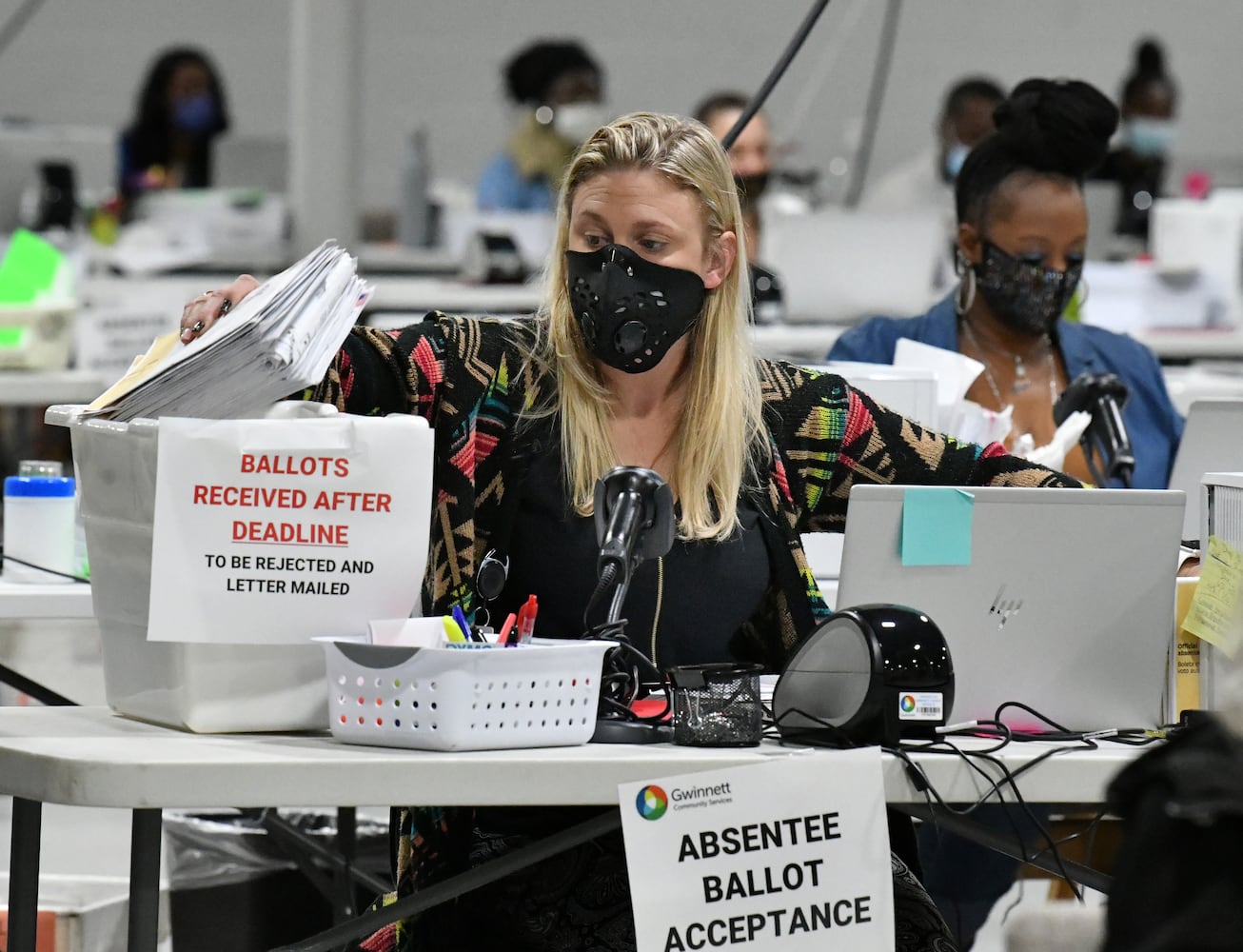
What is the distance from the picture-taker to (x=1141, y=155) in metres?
7.23

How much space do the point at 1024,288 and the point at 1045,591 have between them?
4.63 ft

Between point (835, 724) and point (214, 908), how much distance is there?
3.85 ft

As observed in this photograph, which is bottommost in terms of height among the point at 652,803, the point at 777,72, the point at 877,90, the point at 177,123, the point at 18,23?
the point at 652,803

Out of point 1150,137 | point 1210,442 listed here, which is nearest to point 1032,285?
point 1210,442

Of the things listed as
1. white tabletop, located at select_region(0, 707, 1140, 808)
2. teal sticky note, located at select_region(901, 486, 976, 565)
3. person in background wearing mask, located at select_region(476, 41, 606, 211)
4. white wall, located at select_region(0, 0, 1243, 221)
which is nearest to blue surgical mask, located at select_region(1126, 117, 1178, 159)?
white wall, located at select_region(0, 0, 1243, 221)

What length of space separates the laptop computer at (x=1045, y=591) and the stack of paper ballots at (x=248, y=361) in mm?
532

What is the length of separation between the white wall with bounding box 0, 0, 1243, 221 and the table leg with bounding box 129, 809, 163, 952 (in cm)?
753

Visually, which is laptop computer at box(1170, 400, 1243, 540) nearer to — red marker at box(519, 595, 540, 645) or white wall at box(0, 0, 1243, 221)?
red marker at box(519, 595, 540, 645)

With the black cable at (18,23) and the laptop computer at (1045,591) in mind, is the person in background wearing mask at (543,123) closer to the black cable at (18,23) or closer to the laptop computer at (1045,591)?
the black cable at (18,23)

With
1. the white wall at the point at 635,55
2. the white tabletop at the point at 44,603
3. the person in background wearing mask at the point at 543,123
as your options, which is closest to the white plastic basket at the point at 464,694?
A: the white tabletop at the point at 44,603

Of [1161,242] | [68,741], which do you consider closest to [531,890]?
[68,741]

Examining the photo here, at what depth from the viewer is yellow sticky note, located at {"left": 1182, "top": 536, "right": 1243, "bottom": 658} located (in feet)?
5.77

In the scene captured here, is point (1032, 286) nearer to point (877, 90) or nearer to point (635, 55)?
point (877, 90)

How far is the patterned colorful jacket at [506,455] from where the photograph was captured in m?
1.94
